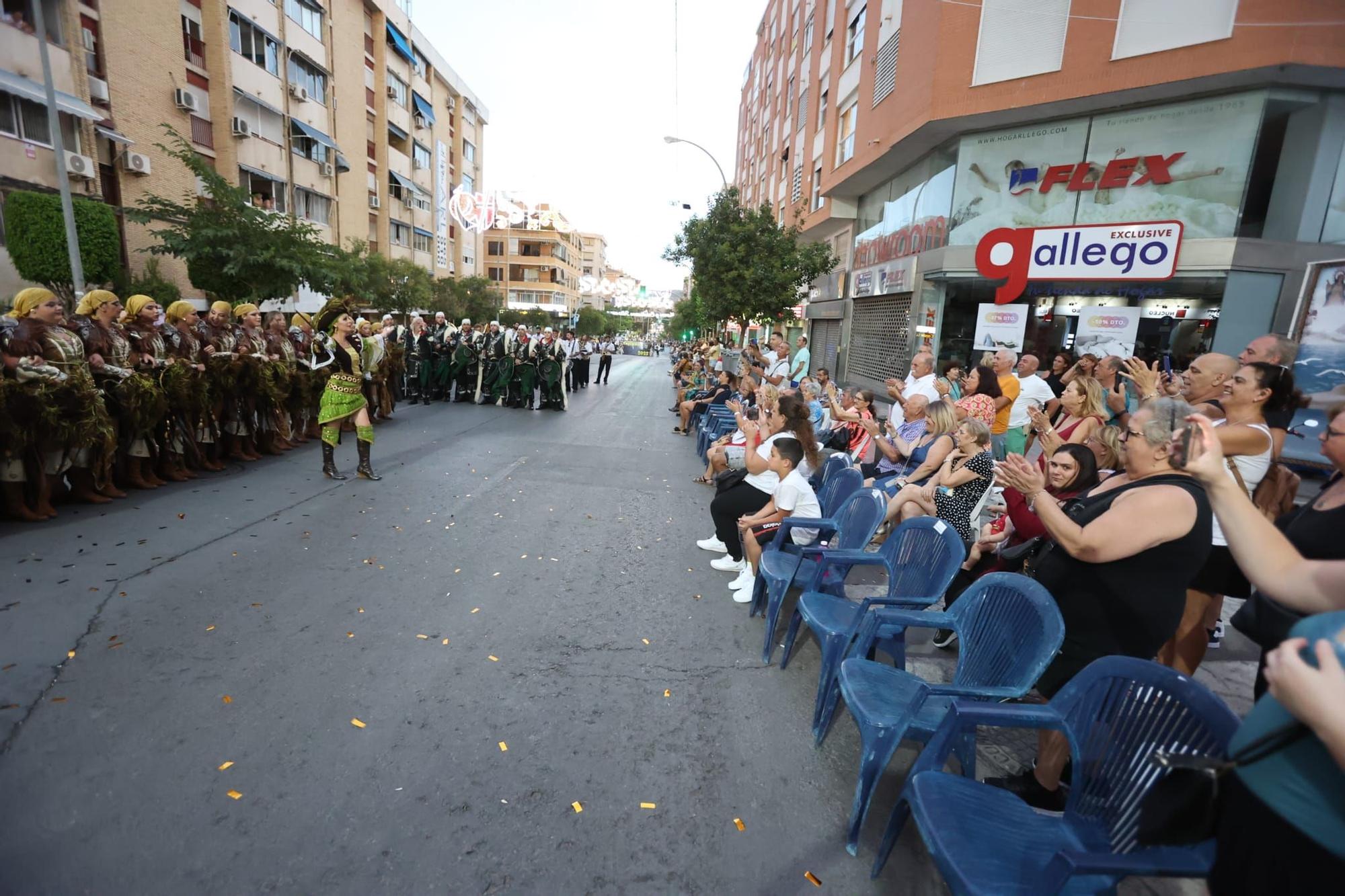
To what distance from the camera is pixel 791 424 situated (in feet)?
16.5

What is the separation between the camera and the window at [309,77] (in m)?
28.1

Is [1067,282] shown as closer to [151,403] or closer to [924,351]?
[924,351]

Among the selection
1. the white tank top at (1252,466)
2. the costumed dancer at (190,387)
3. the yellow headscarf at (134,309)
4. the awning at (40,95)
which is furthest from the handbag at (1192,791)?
the awning at (40,95)

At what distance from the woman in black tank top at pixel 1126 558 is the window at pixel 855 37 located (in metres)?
20.6

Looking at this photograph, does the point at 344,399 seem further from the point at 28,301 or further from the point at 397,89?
the point at 397,89

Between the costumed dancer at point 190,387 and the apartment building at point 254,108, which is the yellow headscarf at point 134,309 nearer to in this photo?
the costumed dancer at point 190,387

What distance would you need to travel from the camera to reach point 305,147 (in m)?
28.9

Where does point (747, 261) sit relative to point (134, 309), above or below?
above

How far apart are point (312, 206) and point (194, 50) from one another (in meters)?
7.76

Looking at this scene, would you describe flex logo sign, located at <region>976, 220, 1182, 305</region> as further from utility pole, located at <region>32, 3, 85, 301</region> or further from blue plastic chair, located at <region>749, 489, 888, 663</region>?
utility pole, located at <region>32, 3, 85, 301</region>

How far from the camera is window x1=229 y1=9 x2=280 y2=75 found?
24.1m

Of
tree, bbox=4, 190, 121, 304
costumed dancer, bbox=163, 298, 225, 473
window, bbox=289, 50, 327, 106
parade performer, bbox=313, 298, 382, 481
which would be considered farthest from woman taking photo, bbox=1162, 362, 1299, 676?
window, bbox=289, 50, 327, 106

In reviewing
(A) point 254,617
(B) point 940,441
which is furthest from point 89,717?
(B) point 940,441

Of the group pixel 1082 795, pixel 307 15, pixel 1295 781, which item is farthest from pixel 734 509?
pixel 307 15
